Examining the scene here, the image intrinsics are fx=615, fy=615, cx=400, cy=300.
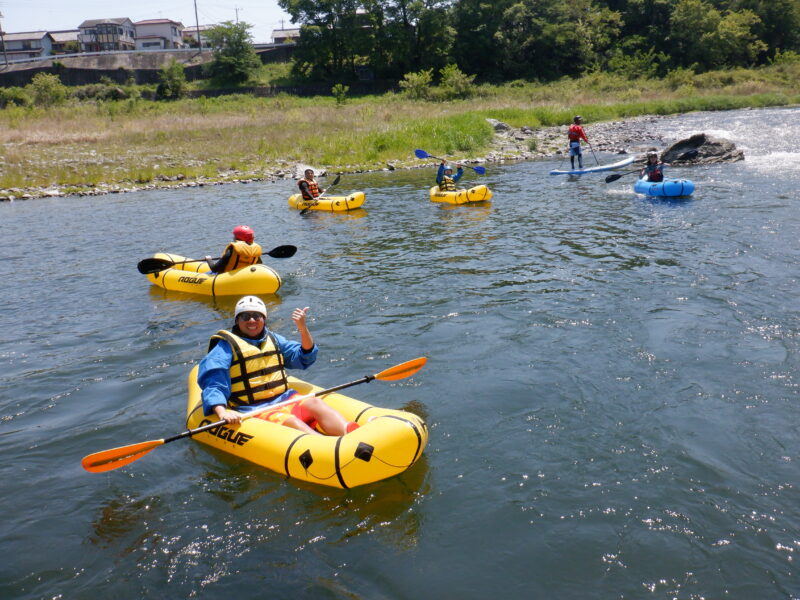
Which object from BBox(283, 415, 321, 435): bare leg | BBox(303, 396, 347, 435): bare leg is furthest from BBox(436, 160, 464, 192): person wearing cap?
BBox(283, 415, 321, 435): bare leg

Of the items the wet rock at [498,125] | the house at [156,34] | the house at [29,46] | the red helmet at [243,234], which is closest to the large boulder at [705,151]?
the wet rock at [498,125]

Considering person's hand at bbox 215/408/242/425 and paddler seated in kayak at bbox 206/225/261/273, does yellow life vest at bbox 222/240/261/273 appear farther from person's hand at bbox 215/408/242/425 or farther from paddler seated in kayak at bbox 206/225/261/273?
person's hand at bbox 215/408/242/425

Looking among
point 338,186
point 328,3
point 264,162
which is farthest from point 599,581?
point 328,3

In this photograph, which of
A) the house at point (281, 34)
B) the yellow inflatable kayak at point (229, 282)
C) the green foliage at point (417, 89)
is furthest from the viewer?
the house at point (281, 34)

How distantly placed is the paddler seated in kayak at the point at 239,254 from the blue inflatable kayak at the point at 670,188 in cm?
860

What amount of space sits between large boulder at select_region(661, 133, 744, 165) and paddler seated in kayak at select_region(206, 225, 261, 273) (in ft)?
46.5

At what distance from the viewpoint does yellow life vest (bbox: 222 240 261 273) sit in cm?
835

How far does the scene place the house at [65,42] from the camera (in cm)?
6347

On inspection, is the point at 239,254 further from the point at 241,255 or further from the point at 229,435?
the point at 229,435

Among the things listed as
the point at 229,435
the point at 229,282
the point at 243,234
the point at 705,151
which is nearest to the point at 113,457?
the point at 229,435

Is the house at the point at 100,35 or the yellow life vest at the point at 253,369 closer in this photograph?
the yellow life vest at the point at 253,369

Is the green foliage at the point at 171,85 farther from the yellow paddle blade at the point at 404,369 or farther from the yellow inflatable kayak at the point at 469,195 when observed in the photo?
the yellow paddle blade at the point at 404,369

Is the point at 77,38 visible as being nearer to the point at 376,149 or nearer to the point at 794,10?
the point at 376,149

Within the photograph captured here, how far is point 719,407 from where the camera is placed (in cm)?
475
